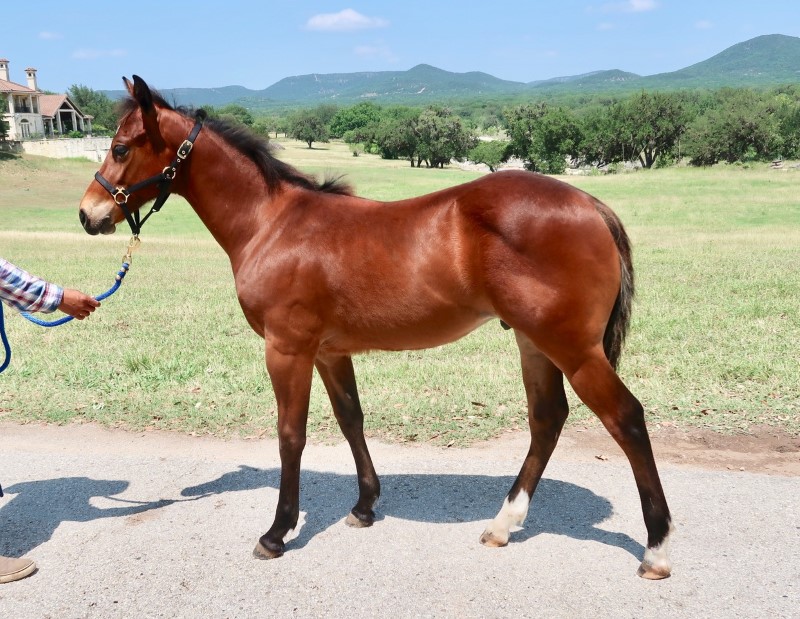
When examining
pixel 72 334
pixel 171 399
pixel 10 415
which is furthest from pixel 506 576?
pixel 72 334

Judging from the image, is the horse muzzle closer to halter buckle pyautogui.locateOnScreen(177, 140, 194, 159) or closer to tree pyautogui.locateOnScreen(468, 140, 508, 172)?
halter buckle pyautogui.locateOnScreen(177, 140, 194, 159)

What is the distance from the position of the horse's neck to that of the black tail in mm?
2054

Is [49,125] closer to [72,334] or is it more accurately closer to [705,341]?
→ [72,334]

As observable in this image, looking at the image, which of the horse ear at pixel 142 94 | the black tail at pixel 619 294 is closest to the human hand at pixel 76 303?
the horse ear at pixel 142 94

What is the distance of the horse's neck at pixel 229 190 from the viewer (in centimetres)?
416

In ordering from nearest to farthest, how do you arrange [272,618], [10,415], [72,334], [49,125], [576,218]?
[272,618], [576,218], [10,415], [72,334], [49,125]

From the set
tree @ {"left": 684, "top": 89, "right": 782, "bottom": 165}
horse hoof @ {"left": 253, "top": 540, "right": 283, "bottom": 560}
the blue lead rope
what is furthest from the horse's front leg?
tree @ {"left": 684, "top": 89, "right": 782, "bottom": 165}

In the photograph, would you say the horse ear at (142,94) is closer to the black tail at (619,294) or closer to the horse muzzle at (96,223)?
the horse muzzle at (96,223)

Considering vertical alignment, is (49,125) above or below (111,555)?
above

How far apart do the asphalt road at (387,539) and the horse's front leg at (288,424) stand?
0.13m

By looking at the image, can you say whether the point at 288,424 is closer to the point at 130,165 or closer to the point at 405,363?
the point at 130,165

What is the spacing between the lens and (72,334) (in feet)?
29.7

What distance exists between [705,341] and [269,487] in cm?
542

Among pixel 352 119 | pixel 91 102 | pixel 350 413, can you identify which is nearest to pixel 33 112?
pixel 91 102
